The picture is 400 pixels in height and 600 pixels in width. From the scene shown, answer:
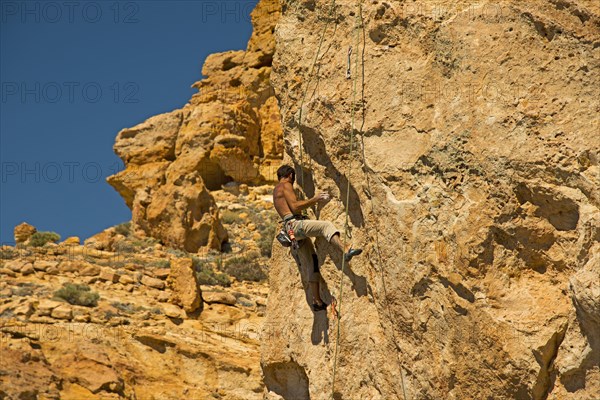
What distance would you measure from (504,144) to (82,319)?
987 cm

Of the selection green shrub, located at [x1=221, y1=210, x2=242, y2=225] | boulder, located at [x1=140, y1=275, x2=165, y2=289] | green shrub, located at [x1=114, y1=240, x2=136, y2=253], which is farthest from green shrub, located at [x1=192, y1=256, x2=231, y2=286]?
green shrub, located at [x1=221, y1=210, x2=242, y2=225]

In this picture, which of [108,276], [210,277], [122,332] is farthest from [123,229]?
[122,332]

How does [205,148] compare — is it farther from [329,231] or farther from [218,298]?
[329,231]

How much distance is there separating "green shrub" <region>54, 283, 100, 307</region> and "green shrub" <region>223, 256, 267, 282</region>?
432cm

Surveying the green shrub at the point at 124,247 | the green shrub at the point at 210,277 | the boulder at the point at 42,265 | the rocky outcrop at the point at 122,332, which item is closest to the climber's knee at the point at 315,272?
the rocky outcrop at the point at 122,332

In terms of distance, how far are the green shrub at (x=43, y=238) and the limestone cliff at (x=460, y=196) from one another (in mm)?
14395

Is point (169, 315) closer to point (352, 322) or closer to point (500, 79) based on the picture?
point (352, 322)

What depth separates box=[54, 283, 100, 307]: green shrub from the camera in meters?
16.5

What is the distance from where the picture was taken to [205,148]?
28094 mm

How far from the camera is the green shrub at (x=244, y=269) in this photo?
67.3ft

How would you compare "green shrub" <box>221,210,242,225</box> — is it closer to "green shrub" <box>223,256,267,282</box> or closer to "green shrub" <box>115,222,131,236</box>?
"green shrub" <box>115,222,131,236</box>

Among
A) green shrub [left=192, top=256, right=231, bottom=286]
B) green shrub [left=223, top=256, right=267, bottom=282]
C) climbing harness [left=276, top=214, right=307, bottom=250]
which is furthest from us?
green shrub [left=223, top=256, right=267, bottom=282]

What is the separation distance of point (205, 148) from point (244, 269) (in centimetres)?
784

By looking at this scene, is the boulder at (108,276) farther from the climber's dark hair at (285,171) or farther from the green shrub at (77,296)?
the climber's dark hair at (285,171)
